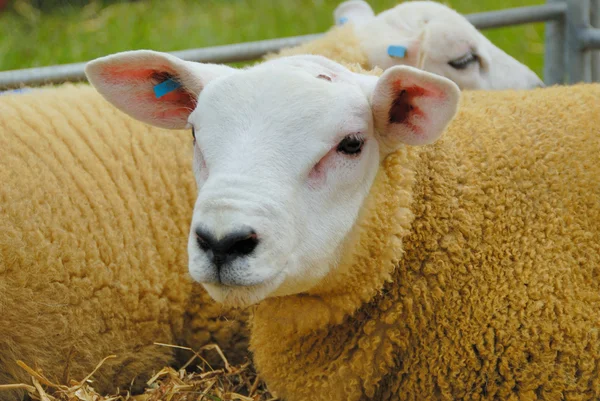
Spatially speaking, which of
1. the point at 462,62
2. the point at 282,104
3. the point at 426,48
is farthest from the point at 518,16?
the point at 282,104

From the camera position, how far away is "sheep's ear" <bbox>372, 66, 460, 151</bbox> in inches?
87.0

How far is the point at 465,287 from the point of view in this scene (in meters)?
2.43

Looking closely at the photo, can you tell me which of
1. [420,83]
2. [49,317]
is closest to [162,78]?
[420,83]

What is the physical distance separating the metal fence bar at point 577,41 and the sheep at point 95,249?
249 centimetres

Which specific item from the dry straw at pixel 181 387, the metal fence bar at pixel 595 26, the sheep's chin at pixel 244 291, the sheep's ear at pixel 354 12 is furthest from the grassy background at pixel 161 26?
the sheep's chin at pixel 244 291

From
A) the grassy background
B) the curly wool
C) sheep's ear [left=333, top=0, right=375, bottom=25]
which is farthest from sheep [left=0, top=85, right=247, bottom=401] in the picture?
the grassy background

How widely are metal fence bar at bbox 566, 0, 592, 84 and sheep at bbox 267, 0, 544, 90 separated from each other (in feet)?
2.91

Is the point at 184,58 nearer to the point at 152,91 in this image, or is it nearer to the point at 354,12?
the point at 354,12

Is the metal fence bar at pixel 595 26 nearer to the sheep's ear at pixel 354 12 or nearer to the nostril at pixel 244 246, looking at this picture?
the sheep's ear at pixel 354 12

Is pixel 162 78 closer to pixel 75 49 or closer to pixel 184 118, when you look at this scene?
pixel 184 118

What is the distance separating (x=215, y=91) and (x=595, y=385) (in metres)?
1.31

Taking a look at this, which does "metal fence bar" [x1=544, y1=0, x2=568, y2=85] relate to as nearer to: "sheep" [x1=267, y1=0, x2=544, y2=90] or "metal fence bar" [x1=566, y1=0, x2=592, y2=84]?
"metal fence bar" [x1=566, y1=0, x2=592, y2=84]

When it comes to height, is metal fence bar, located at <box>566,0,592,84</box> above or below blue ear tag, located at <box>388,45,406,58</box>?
below

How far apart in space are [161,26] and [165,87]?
17.7ft
